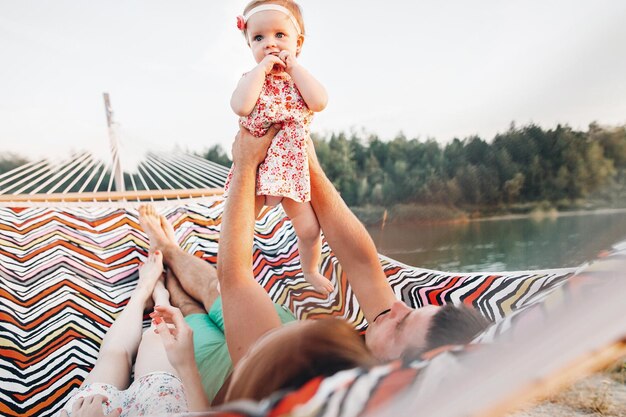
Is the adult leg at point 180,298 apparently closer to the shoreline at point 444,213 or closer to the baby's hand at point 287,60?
the shoreline at point 444,213

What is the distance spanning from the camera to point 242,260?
2.14 feet

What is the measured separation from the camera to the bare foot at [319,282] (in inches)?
32.7

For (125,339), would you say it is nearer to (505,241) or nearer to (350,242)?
(350,242)

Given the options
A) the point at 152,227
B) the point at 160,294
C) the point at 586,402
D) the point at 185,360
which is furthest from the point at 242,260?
the point at 586,402

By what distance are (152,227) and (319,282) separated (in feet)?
1.67

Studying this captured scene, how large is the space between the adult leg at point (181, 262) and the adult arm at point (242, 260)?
309mm

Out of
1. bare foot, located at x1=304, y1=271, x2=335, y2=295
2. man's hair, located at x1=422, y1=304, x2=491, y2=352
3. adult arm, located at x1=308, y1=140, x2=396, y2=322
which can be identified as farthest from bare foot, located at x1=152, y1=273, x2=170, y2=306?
man's hair, located at x1=422, y1=304, x2=491, y2=352

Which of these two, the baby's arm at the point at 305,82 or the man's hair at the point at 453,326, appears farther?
the baby's arm at the point at 305,82

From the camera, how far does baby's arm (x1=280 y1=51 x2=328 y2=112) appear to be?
2.18 feet

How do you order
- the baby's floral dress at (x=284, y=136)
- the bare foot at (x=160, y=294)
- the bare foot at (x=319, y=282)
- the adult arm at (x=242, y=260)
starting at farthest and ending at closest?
the bare foot at (x=160, y=294) < the bare foot at (x=319, y=282) < the baby's floral dress at (x=284, y=136) < the adult arm at (x=242, y=260)

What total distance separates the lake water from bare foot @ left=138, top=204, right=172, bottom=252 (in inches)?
22.3

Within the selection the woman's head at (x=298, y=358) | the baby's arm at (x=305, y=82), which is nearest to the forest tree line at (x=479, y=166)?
the baby's arm at (x=305, y=82)

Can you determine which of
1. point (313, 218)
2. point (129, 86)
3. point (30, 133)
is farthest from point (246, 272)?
point (30, 133)

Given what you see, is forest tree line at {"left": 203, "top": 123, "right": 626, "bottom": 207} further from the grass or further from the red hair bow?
the grass
